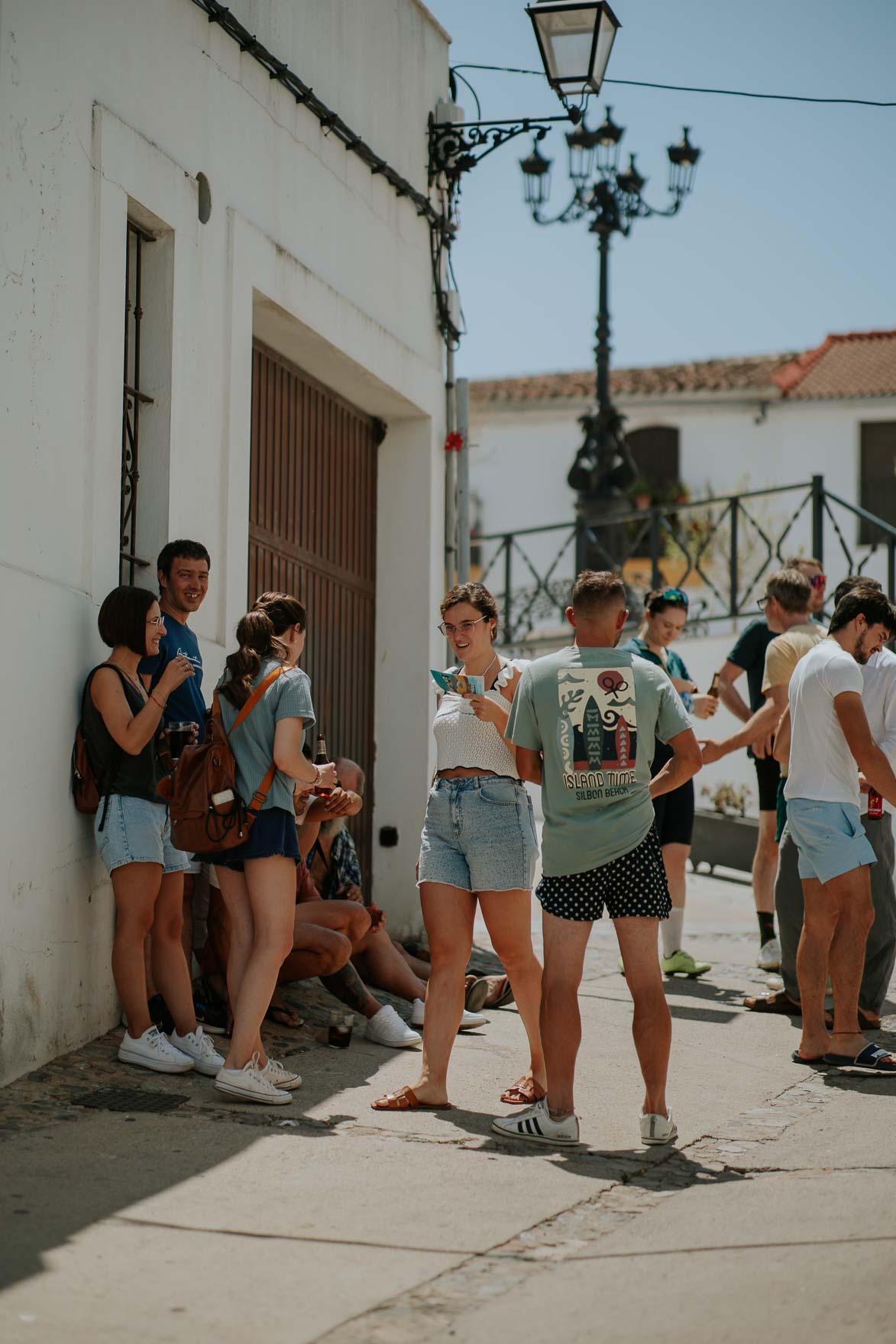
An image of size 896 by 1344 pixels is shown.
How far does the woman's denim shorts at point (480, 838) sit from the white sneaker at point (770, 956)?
3.36 meters

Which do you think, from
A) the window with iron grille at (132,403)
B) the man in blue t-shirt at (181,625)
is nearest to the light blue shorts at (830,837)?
the man in blue t-shirt at (181,625)

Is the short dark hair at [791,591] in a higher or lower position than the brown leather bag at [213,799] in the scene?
higher

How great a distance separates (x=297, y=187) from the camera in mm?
7957

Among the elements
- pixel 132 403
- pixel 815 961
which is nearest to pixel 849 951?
pixel 815 961

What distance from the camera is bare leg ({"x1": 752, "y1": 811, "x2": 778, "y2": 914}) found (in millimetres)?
8289

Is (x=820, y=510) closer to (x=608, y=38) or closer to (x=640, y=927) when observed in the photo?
(x=608, y=38)

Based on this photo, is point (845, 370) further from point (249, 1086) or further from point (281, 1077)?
point (249, 1086)

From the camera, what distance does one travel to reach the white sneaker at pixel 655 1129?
501 centimetres

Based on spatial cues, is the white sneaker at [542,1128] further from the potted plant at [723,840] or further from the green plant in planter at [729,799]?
the green plant in planter at [729,799]

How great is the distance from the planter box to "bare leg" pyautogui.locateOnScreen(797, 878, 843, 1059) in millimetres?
6043

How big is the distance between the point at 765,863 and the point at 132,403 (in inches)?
157

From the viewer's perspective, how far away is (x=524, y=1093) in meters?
5.46

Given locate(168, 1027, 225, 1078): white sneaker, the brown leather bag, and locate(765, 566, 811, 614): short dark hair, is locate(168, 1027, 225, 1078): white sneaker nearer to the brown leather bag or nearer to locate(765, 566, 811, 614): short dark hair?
the brown leather bag

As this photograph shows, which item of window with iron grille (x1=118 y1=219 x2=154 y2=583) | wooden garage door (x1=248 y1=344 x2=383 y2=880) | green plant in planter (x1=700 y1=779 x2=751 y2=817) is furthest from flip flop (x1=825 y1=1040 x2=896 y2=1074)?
green plant in planter (x1=700 y1=779 x2=751 y2=817)
